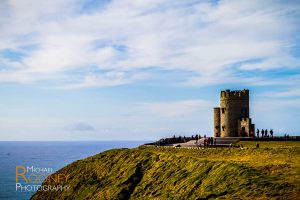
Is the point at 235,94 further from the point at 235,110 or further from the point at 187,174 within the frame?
the point at 187,174

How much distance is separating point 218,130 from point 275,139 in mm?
15033

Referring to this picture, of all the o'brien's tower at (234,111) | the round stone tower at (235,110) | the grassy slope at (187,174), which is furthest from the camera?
the round stone tower at (235,110)

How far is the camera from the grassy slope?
25.8m

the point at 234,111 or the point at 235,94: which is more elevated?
the point at 235,94

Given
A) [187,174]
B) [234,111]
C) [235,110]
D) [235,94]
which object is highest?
[235,94]

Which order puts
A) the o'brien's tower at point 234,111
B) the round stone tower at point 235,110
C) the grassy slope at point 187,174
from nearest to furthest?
the grassy slope at point 187,174, the o'brien's tower at point 234,111, the round stone tower at point 235,110

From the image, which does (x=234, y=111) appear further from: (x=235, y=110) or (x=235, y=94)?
(x=235, y=94)

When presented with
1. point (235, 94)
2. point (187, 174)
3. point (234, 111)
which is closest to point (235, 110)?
point (234, 111)

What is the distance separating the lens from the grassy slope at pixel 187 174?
2575 cm

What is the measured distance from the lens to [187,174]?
33.6m

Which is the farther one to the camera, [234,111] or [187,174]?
[234,111]

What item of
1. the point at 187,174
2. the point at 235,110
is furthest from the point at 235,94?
the point at 187,174

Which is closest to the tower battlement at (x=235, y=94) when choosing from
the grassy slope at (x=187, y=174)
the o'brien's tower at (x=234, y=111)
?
the o'brien's tower at (x=234, y=111)

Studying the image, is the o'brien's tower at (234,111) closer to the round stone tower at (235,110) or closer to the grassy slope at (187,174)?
the round stone tower at (235,110)
